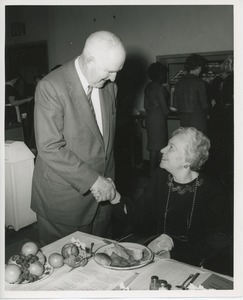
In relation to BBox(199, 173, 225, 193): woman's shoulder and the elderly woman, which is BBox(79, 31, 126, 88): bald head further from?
BBox(199, 173, 225, 193): woman's shoulder

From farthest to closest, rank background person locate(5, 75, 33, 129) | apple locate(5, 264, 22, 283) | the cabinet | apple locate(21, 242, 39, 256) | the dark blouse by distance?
background person locate(5, 75, 33, 129) → the cabinet → the dark blouse → apple locate(21, 242, 39, 256) → apple locate(5, 264, 22, 283)

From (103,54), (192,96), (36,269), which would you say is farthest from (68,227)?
(192,96)

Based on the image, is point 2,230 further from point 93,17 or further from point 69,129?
point 93,17

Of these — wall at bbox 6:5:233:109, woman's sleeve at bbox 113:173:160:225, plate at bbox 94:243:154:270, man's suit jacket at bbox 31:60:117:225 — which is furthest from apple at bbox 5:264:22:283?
wall at bbox 6:5:233:109

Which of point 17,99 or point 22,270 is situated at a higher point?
point 17,99

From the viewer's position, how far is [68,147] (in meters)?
Answer: 1.67

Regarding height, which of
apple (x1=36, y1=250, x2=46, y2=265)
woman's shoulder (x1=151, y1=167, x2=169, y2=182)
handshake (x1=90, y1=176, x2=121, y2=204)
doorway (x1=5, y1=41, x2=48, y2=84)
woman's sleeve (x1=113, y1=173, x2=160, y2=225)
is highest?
doorway (x1=5, y1=41, x2=48, y2=84)

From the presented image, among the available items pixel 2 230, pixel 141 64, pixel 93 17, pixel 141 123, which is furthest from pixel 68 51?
pixel 2 230

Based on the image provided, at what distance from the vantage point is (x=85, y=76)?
5.44 feet

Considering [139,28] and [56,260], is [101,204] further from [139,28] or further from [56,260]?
[139,28]

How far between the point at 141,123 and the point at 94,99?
352cm

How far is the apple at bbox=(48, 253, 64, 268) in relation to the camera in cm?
122

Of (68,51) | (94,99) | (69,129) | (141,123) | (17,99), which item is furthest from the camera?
(68,51)

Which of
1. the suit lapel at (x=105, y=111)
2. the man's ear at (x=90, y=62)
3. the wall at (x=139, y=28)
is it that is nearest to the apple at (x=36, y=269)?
the suit lapel at (x=105, y=111)
